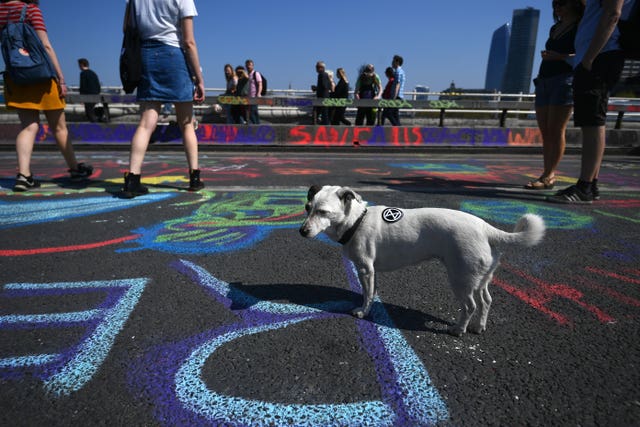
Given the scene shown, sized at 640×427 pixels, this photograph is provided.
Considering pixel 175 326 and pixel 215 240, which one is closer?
pixel 175 326

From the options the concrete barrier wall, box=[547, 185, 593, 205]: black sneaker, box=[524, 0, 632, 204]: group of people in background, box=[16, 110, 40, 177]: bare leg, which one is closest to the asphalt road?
box=[547, 185, 593, 205]: black sneaker

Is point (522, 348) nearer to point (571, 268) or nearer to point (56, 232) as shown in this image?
point (571, 268)

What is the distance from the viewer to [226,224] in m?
3.52

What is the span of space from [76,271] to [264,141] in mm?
7598

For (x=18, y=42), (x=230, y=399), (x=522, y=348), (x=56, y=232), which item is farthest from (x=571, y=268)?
(x=18, y=42)

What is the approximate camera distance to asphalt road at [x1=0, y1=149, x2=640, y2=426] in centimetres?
138

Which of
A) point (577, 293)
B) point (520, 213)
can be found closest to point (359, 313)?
point (577, 293)

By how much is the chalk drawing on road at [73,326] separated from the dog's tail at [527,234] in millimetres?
1983

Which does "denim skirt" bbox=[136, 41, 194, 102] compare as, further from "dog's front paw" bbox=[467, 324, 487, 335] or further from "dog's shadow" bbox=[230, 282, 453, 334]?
"dog's front paw" bbox=[467, 324, 487, 335]

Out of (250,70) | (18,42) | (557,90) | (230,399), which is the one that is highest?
(250,70)

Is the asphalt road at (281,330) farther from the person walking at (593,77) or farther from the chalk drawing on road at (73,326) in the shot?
the person walking at (593,77)

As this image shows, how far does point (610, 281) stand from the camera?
2.38 metres

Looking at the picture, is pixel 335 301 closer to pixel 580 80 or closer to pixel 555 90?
pixel 580 80

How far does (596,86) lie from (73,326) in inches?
206
